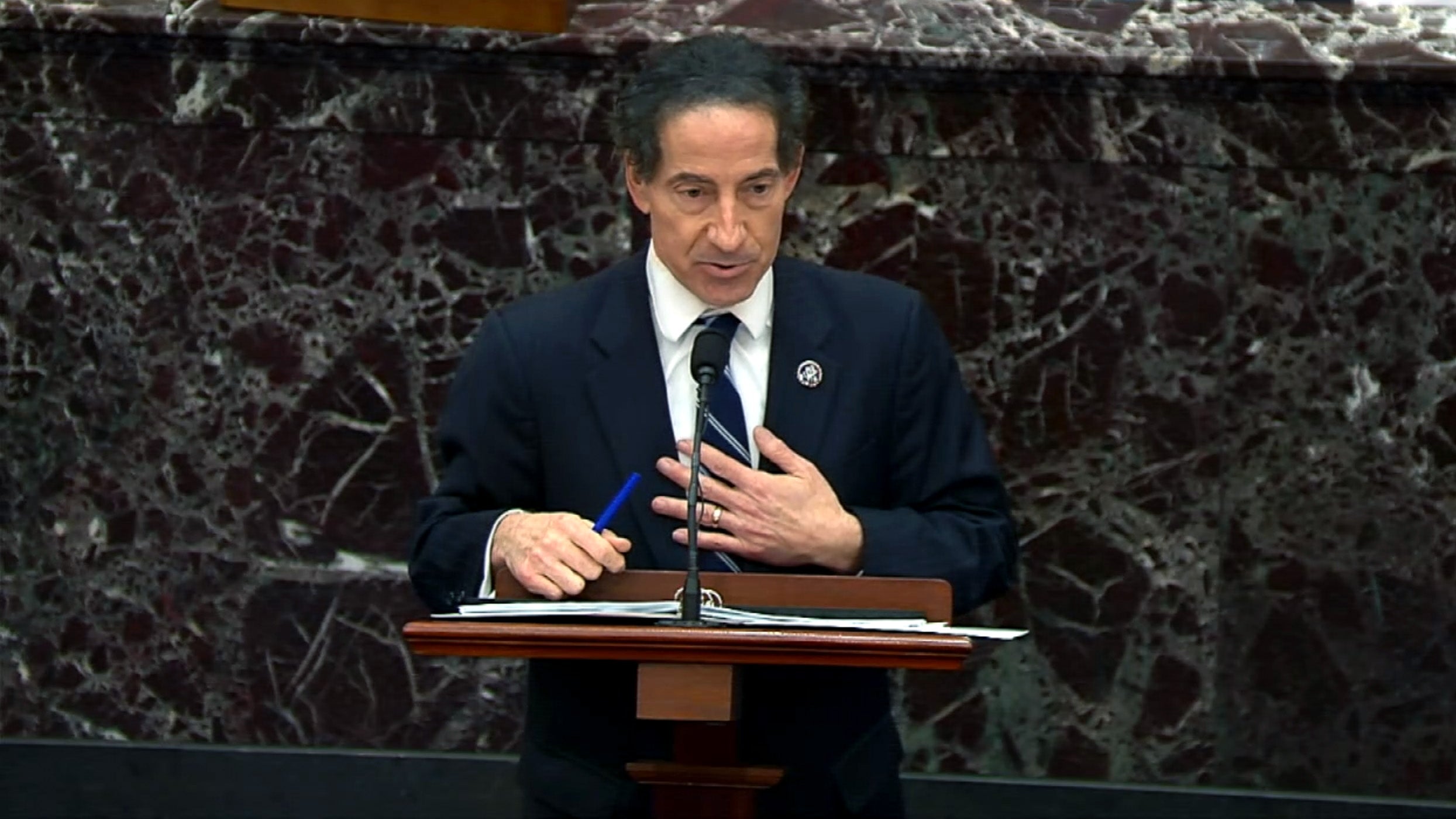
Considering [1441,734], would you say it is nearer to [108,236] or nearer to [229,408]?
[229,408]

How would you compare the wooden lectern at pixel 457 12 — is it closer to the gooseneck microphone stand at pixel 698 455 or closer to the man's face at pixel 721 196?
the man's face at pixel 721 196

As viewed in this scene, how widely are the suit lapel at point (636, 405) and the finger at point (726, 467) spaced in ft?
0.48

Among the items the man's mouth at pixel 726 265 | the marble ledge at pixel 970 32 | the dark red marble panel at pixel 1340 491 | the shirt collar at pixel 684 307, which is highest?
the marble ledge at pixel 970 32

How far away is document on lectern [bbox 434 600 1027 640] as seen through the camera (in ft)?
9.20

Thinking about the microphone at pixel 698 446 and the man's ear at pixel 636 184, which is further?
the man's ear at pixel 636 184

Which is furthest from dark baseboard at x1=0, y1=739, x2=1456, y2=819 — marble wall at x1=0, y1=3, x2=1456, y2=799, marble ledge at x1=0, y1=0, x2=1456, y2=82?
marble ledge at x1=0, y1=0, x2=1456, y2=82

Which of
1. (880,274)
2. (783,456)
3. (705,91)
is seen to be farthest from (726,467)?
(880,274)

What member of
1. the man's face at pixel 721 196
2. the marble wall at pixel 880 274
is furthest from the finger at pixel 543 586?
the marble wall at pixel 880 274

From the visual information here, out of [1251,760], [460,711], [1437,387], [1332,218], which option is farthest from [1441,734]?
[460,711]

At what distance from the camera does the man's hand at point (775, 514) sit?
308 centimetres

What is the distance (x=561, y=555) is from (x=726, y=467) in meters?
0.25

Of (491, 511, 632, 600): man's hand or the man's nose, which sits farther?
the man's nose

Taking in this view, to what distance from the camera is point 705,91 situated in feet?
10.6

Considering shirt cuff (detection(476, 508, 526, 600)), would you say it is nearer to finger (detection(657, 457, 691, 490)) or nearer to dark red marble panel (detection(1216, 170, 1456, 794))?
finger (detection(657, 457, 691, 490))
